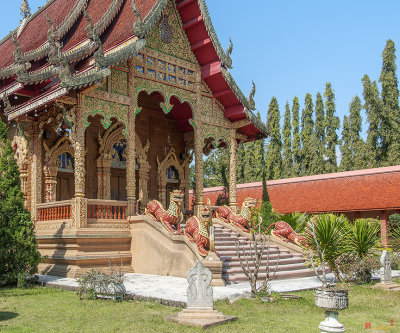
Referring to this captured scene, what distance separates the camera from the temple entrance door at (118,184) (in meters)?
15.0

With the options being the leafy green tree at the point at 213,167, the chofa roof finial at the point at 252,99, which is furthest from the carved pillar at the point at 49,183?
the leafy green tree at the point at 213,167

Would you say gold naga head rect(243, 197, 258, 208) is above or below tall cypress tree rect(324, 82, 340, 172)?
→ below

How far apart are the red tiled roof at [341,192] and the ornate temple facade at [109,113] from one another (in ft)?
25.6

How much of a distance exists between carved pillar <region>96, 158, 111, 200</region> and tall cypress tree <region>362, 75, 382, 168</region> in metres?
22.1

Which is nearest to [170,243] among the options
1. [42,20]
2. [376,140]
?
[42,20]

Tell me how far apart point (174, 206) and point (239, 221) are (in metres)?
2.93

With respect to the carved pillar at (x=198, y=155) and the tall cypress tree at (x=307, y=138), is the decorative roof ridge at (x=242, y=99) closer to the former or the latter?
the carved pillar at (x=198, y=155)

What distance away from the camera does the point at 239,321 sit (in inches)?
260

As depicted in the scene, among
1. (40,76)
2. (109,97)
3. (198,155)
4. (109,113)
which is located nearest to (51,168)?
(109,113)

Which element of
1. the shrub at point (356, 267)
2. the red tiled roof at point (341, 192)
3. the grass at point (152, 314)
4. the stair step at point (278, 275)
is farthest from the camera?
the red tiled roof at point (341, 192)

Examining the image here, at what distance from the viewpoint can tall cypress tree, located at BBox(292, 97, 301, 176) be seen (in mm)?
39769

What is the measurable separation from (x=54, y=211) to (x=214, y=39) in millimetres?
6746

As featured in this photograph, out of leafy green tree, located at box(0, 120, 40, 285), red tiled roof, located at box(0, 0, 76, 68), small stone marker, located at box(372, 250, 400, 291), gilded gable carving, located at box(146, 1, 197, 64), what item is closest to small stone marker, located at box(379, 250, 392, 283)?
small stone marker, located at box(372, 250, 400, 291)

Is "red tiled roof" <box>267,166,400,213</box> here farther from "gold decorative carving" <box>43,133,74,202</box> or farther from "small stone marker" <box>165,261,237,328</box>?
"small stone marker" <box>165,261,237,328</box>
